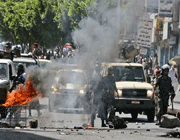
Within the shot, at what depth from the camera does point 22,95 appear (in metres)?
16.4

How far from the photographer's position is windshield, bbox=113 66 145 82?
20281 millimetres

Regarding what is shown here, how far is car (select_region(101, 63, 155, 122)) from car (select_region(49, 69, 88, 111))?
3.11 feet

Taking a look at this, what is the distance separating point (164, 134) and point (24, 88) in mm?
4929

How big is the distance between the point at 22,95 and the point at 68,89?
360cm

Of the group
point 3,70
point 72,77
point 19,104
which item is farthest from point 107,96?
point 3,70

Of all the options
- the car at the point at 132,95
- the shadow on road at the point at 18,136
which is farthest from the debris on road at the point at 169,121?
the shadow on road at the point at 18,136

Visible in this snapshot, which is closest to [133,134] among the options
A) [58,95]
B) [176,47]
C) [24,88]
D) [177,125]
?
[177,125]

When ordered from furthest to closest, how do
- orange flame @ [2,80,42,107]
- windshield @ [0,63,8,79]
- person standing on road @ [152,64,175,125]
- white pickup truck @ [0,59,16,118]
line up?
windshield @ [0,63,8,79] → white pickup truck @ [0,59,16,118] → person standing on road @ [152,64,175,125] → orange flame @ [2,80,42,107]

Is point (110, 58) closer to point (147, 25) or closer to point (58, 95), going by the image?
point (58, 95)

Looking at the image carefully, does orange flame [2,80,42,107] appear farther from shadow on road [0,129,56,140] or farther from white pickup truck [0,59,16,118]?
shadow on road [0,129,56,140]

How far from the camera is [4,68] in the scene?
19859mm

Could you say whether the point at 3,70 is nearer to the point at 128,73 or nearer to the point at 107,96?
the point at 128,73

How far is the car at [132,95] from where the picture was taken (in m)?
19.0

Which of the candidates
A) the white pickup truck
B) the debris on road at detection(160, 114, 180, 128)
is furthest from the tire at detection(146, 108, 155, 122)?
the white pickup truck
